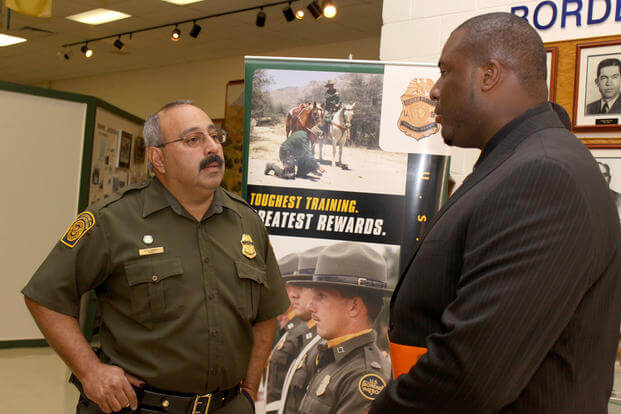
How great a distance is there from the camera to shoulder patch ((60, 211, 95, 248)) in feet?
6.21

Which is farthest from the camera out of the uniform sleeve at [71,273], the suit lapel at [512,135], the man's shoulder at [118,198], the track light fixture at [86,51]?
the track light fixture at [86,51]

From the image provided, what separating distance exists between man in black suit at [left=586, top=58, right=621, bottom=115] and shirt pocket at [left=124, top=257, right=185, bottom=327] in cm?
182

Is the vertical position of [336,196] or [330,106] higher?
[330,106]

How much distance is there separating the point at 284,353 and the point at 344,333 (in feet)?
0.90

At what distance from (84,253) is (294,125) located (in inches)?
43.3

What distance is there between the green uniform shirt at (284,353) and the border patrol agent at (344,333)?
1.7 inches

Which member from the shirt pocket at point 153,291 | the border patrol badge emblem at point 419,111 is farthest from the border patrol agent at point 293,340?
the shirt pocket at point 153,291

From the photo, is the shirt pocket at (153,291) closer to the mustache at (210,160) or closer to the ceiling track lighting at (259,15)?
the mustache at (210,160)

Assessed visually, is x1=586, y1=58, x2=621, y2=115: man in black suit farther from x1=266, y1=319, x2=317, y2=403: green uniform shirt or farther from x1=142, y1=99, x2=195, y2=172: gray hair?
x1=142, y1=99, x2=195, y2=172: gray hair

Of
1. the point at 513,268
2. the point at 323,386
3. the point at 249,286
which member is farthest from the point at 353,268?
the point at 513,268

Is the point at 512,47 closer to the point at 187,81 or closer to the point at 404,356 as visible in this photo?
the point at 404,356

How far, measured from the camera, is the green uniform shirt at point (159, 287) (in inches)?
73.8

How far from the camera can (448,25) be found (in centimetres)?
299

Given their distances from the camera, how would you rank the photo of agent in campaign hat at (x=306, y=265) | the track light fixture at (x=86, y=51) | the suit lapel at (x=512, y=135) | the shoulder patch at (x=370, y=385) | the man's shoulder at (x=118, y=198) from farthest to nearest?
the track light fixture at (x=86, y=51)
the photo of agent in campaign hat at (x=306, y=265)
the shoulder patch at (x=370, y=385)
the man's shoulder at (x=118, y=198)
the suit lapel at (x=512, y=135)
